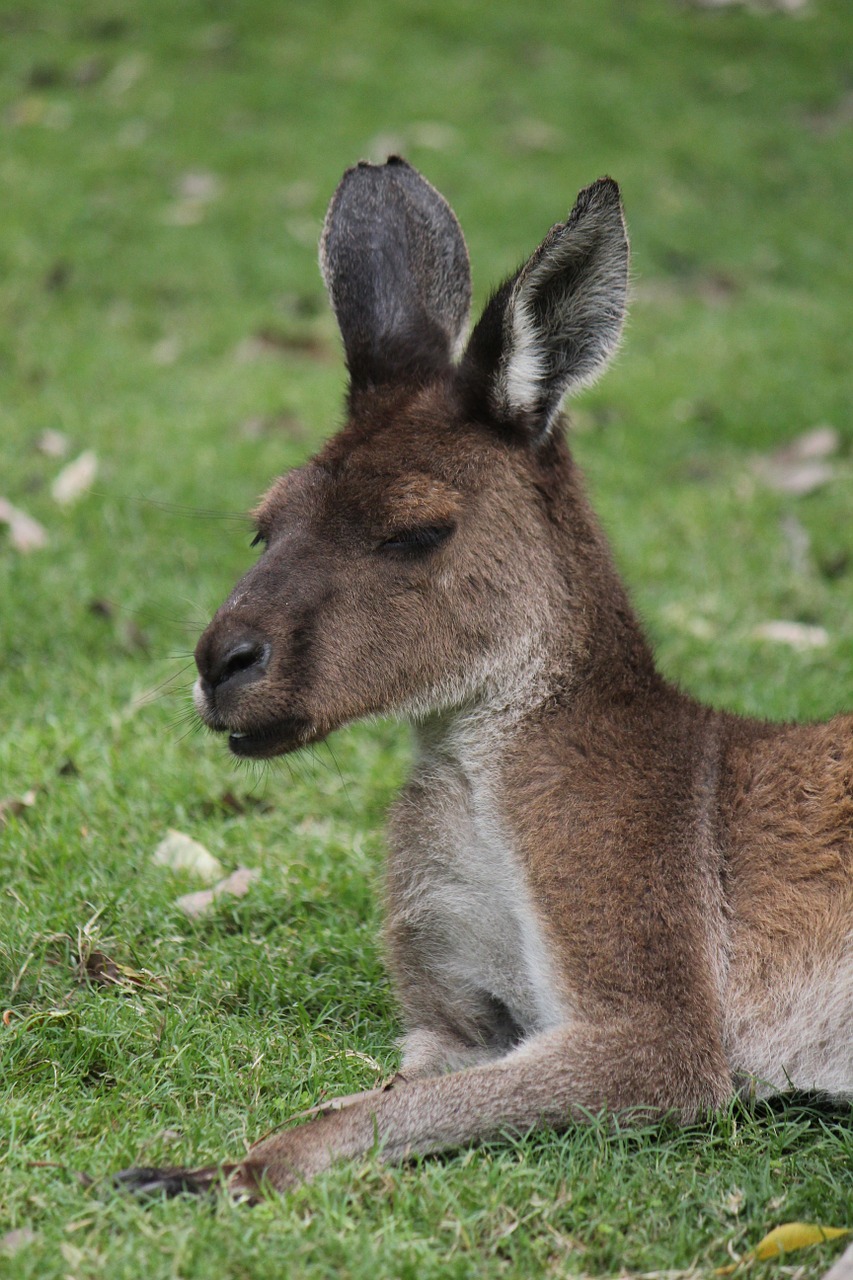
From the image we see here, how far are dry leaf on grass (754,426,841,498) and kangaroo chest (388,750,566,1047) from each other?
4.66 meters

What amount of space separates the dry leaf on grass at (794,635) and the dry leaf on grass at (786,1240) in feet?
11.6

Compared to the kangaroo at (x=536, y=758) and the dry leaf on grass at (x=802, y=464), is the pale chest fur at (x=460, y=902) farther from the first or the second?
the dry leaf on grass at (x=802, y=464)

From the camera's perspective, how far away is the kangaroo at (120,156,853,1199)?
3.50 metres

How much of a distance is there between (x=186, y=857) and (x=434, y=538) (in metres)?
1.54

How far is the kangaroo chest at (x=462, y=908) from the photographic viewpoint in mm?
3754

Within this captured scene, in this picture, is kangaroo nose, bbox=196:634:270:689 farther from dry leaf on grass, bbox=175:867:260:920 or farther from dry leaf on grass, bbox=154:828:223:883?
dry leaf on grass, bbox=154:828:223:883

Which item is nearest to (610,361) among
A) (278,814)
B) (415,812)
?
(415,812)

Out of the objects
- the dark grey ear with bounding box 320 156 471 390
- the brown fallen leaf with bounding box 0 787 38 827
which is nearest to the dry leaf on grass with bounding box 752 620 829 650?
the dark grey ear with bounding box 320 156 471 390

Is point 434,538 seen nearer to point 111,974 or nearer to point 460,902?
point 460,902

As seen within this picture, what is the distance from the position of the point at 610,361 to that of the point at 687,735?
40.1 inches

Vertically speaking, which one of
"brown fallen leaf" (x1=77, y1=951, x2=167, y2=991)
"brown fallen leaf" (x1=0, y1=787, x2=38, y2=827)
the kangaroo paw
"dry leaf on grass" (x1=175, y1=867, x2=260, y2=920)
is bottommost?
"brown fallen leaf" (x1=0, y1=787, x2=38, y2=827)

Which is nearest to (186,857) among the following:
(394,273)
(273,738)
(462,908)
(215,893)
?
(215,893)

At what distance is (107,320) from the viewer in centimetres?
1058

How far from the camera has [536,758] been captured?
3.87m
